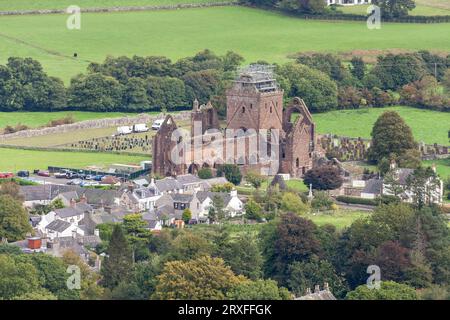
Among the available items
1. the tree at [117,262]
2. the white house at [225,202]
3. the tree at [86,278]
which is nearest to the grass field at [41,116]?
the white house at [225,202]

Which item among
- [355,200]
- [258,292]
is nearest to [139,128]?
[355,200]

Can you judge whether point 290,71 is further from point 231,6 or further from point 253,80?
point 231,6

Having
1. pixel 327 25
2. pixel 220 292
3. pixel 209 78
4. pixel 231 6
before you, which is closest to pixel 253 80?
pixel 209 78

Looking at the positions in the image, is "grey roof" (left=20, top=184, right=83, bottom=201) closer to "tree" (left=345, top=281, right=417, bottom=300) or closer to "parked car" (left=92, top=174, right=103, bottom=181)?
"parked car" (left=92, top=174, right=103, bottom=181)

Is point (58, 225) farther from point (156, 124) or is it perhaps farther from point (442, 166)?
point (156, 124)

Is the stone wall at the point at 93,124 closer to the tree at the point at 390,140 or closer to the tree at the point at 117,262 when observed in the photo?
the tree at the point at 390,140

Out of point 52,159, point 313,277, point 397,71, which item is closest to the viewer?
point 313,277
